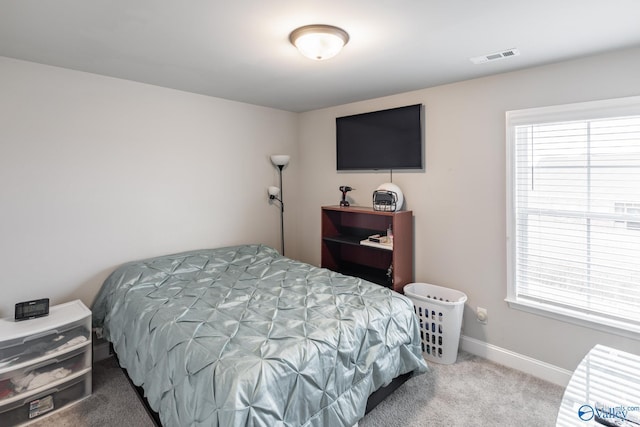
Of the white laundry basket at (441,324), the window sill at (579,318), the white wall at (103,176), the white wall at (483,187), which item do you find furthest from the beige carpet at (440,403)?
the white wall at (103,176)

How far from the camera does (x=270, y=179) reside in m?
3.91

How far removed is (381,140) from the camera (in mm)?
3307

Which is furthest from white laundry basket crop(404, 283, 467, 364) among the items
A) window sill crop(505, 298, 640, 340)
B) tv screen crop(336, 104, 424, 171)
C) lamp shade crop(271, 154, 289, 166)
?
lamp shade crop(271, 154, 289, 166)

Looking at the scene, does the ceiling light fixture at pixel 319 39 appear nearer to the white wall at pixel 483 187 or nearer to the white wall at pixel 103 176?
the white wall at pixel 483 187

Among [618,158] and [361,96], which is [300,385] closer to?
[618,158]

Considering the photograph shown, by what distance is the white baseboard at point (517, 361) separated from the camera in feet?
7.84

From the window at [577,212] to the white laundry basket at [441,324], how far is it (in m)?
0.44

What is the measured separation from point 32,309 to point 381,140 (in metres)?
3.10

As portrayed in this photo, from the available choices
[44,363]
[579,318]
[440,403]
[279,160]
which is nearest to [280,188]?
[279,160]

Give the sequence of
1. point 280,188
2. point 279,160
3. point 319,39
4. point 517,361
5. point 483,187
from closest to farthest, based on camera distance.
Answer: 1. point 319,39
2. point 517,361
3. point 483,187
4. point 279,160
5. point 280,188

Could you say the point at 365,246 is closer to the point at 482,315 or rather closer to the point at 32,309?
the point at 482,315

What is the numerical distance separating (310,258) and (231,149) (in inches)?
65.2

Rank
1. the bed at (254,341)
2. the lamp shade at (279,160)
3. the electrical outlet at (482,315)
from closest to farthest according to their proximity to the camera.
A: the bed at (254,341) < the electrical outlet at (482,315) < the lamp shade at (279,160)

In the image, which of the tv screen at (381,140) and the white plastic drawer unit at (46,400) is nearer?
the white plastic drawer unit at (46,400)
